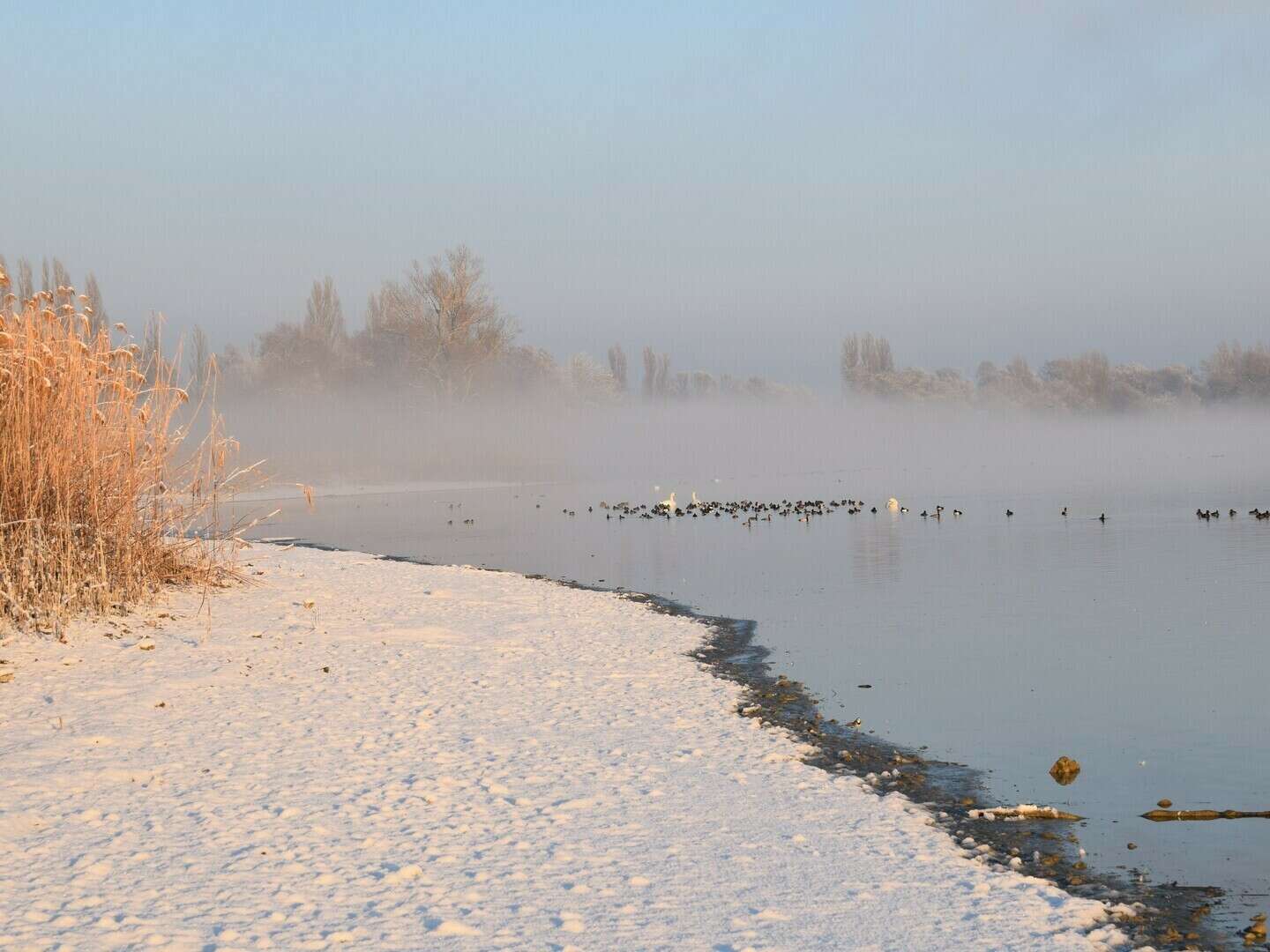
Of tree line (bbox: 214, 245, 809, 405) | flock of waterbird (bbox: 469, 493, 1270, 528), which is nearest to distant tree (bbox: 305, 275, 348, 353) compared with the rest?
tree line (bbox: 214, 245, 809, 405)

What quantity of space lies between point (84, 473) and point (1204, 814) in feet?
38.9

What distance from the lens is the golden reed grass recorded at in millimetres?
12430

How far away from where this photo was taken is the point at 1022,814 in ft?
26.6

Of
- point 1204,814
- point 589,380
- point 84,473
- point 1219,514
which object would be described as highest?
point 589,380

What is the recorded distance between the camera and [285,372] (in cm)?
9288

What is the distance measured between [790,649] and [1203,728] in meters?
5.17

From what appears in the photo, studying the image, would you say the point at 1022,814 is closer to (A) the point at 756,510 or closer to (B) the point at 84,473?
(B) the point at 84,473

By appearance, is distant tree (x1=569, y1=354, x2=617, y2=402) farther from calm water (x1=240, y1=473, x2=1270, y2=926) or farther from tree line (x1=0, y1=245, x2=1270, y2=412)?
calm water (x1=240, y1=473, x2=1270, y2=926)

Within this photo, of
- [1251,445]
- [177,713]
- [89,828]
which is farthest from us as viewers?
[1251,445]

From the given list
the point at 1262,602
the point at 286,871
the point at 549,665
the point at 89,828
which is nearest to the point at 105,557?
the point at 549,665

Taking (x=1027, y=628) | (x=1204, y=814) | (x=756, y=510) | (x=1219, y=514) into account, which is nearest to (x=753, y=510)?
(x=756, y=510)

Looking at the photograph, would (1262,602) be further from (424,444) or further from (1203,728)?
(424,444)

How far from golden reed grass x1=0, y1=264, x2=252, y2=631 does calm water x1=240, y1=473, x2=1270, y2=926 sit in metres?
7.66

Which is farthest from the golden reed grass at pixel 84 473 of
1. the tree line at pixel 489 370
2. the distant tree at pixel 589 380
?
the distant tree at pixel 589 380
